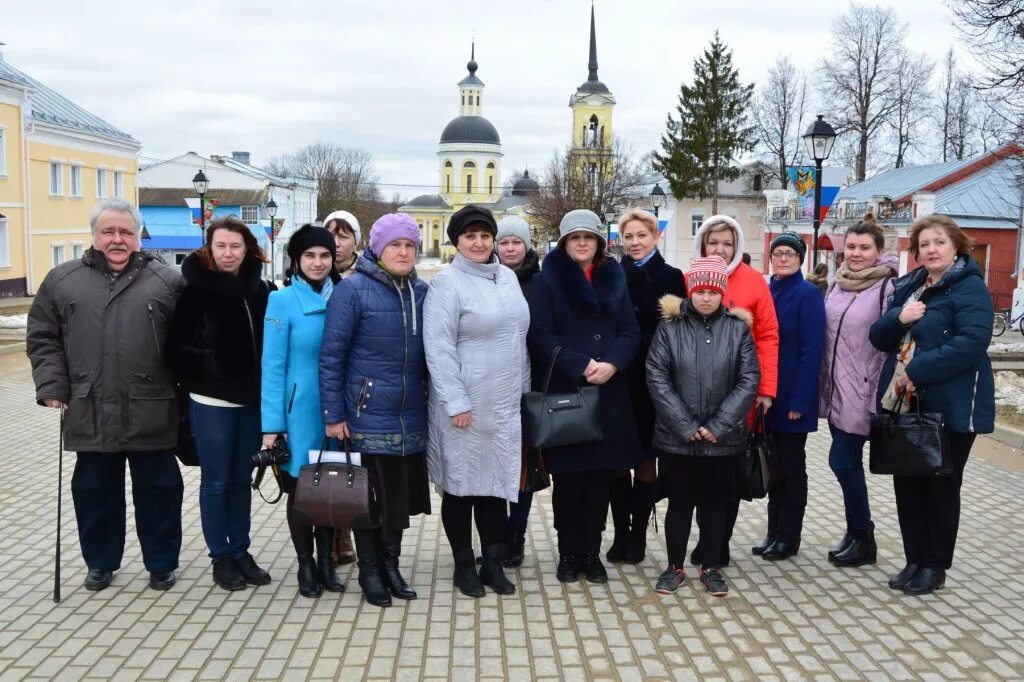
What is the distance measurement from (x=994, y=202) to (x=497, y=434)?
28.0m

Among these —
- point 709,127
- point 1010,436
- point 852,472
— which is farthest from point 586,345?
point 709,127

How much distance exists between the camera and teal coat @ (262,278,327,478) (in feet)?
15.0

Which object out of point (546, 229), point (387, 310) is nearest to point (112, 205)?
point (387, 310)

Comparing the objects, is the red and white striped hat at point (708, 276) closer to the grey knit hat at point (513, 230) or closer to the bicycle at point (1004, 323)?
the grey knit hat at point (513, 230)

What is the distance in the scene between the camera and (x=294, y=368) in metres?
4.63

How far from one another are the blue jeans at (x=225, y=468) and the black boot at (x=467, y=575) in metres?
1.20

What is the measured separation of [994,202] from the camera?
→ 27.9 meters

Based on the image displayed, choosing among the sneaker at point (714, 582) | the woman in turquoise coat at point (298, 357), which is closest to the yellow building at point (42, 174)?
the woman in turquoise coat at point (298, 357)

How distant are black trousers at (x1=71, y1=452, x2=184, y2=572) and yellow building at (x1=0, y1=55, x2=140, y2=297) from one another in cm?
2621

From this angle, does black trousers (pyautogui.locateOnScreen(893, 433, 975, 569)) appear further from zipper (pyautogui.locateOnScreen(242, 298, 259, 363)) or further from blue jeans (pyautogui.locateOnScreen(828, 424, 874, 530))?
zipper (pyautogui.locateOnScreen(242, 298, 259, 363))

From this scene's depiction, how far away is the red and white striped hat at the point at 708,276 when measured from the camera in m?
4.64

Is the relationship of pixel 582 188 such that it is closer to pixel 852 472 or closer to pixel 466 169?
pixel 852 472

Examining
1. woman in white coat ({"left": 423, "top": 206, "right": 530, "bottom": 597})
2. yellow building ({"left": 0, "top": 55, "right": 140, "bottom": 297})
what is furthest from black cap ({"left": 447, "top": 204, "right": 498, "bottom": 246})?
yellow building ({"left": 0, "top": 55, "right": 140, "bottom": 297})

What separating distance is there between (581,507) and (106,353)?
8.64ft
